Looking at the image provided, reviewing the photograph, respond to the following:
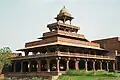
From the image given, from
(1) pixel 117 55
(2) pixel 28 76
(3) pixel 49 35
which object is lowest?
(2) pixel 28 76

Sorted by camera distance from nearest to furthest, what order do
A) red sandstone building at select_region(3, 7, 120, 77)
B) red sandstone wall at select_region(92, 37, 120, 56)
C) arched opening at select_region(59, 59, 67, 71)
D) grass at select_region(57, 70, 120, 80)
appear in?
1. grass at select_region(57, 70, 120, 80)
2. red sandstone building at select_region(3, 7, 120, 77)
3. arched opening at select_region(59, 59, 67, 71)
4. red sandstone wall at select_region(92, 37, 120, 56)

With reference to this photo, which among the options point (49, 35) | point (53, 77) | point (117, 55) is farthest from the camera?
point (117, 55)

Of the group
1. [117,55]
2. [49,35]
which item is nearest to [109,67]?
[117,55]

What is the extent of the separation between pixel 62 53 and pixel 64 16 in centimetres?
1517

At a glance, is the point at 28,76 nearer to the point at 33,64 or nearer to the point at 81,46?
the point at 33,64

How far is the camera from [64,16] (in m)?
59.2

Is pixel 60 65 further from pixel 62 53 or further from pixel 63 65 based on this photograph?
pixel 62 53

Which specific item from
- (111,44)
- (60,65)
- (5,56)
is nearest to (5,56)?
(5,56)

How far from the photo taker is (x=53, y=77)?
43.5 meters

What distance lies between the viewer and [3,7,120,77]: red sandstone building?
47594 mm

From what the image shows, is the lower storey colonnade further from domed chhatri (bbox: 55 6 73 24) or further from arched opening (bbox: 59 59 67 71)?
domed chhatri (bbox: 55 6 73 24)

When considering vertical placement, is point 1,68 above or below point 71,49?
below

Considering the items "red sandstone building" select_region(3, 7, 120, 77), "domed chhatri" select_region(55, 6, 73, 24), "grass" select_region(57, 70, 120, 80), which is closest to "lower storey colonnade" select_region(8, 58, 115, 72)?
"red sandstone building" select_region(3, 7, 120, 77)

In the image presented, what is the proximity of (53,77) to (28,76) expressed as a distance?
25.7 ft
